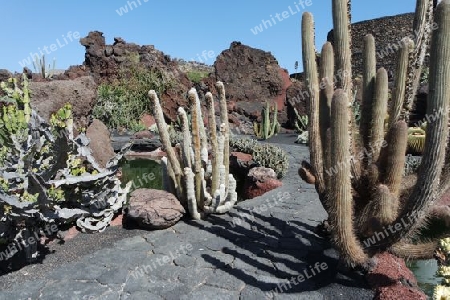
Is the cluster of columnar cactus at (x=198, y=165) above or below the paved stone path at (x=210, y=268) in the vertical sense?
above

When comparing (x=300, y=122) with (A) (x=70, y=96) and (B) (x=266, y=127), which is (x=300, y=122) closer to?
(B) (x=266, y=127)

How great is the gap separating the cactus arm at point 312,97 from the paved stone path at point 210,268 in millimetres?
693

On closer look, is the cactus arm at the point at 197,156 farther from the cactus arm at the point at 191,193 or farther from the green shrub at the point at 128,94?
the green shrub at the point at 128,94

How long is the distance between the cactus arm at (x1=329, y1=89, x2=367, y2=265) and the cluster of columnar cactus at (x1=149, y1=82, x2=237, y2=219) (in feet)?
5.54

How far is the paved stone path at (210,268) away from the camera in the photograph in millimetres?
2670

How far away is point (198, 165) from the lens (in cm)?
417

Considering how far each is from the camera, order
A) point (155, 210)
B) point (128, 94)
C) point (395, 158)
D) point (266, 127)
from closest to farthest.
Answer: point (395, 158) < point (155, 210) < point (266, 127) < point (128, 94)

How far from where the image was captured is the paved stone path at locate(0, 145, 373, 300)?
2670 mm

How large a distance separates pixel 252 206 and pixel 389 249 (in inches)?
78.9

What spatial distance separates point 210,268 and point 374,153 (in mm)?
1628

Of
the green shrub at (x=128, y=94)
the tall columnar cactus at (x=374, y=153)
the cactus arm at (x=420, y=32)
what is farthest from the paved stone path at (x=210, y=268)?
the green shrub at (x=128, y=94)

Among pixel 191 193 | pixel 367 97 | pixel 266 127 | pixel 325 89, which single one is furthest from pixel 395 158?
pixel 266 127

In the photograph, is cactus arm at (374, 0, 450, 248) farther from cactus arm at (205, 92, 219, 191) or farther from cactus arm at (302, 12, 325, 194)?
cactus arm at (205, 92, 219, 191)

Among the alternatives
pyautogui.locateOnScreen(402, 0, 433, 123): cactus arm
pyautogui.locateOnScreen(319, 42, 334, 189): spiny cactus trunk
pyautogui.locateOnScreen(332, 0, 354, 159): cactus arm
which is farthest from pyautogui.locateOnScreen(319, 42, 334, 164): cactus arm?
pyautogui.locateOnScreen(402, 0, 433, 123): cactus arm
